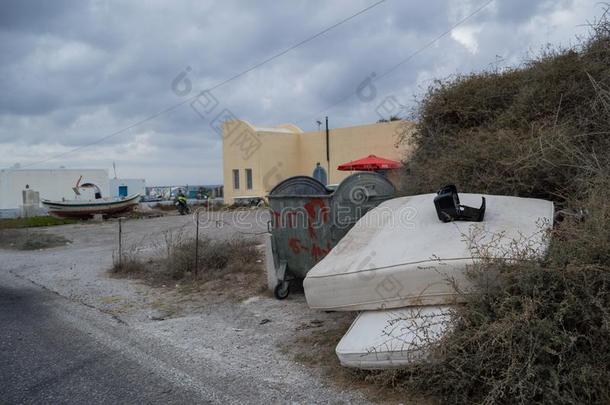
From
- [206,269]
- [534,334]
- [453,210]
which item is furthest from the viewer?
[206,269]

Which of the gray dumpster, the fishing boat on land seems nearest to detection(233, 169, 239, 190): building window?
the fishing boat on land

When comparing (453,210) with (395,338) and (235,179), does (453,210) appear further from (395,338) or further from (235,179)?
(235,179)

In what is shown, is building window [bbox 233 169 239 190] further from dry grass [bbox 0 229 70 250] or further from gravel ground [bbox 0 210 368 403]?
gravel ground [bbox 0 210 368 403]

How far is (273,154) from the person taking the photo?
25.1 metres

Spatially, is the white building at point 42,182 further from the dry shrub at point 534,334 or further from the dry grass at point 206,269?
the dry shrub at point 534,334

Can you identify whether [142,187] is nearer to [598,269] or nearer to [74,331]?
[74,331]

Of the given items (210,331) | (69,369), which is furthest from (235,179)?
(69,369)

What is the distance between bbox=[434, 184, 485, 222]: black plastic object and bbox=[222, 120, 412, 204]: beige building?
18.2 meters

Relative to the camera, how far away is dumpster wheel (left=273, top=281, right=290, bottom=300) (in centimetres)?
675

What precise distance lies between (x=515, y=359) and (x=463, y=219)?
155 centimetres

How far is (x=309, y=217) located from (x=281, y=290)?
3.64ft

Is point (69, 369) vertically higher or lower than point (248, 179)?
lower

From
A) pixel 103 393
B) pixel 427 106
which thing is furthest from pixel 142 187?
pixel 103 393

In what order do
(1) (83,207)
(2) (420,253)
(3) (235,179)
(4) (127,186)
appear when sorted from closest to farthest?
(2) (420,253), (1) (83,207), (3) (235,179), (4) (127,186)
